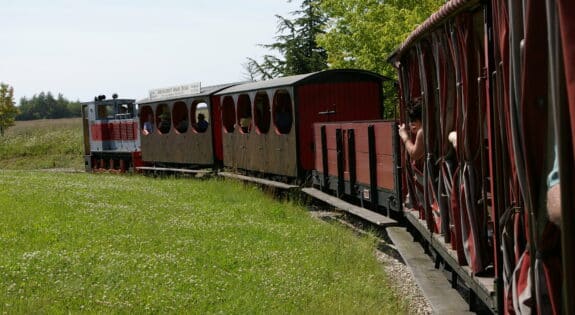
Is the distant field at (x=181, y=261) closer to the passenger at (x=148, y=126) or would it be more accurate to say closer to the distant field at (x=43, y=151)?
the passenger at (x=148, y=126)

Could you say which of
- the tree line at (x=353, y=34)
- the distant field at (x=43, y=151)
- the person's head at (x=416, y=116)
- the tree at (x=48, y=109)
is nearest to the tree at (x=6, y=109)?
the distant field at (x=43, y=151)

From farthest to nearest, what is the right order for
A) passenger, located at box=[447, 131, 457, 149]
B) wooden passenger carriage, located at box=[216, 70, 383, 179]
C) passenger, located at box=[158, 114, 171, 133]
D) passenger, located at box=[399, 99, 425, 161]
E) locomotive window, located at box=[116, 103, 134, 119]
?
1. locomotive window, located at box=[116, 103, 134, 119]
2. passenger, located at box=[158, 114, 171, 133]
3. wooden passenger carriage, located at box=[216, 70, 383, 179]
4. passenger, located at box=[399, 99, 425, 161]
5. passenger, located at box=[447, 131, 457, 149]

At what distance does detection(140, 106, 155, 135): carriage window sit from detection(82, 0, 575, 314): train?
10.5 meters

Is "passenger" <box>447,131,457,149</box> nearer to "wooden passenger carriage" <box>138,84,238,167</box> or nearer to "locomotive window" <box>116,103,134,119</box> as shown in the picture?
"wooden passenger carriage" <box>138,84,238,167</box>

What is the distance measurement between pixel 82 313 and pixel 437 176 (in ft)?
11.5

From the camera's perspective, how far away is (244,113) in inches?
826

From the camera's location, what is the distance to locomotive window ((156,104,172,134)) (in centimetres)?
2773

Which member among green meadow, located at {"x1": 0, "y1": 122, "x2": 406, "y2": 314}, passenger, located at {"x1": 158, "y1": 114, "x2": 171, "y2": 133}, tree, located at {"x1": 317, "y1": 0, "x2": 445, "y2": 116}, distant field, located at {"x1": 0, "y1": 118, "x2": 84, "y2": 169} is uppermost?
tree, located at {"x1": 317, "y1": 0, "x2": 445, "y2": 116}

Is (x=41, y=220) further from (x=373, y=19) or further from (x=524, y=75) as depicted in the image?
(x=373, y=19)

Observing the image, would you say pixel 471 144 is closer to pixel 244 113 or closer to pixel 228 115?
pixel 244 113

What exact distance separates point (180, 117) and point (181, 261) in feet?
56.0

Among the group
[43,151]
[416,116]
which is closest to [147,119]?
[416,116]

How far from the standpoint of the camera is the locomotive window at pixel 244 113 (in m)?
20.5

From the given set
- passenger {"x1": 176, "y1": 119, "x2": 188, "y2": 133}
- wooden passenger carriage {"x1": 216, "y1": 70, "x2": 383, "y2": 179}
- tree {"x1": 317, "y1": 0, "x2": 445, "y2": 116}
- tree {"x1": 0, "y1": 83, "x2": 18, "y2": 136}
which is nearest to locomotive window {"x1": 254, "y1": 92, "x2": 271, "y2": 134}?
wooden passenger carriage {"x1": 216, "y1": 70, "x2": 383, "y2": 179}
